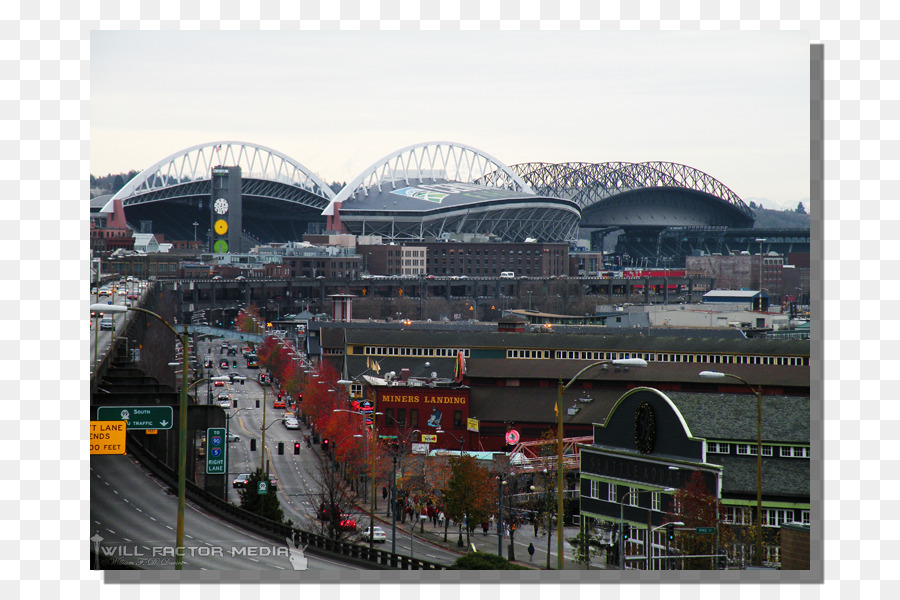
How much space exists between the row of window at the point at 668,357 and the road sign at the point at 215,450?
43.1m

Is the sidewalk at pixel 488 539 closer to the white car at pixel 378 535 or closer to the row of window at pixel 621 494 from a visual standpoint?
the white car at pixel 378 535

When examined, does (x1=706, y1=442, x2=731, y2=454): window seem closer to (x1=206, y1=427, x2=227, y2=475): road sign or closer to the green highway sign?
(x1=206, y1=427, x2=227, y2=475): road sign

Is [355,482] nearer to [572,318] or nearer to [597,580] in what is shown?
[597,580]

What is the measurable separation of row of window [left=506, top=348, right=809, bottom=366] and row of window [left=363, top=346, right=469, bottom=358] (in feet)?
13.8

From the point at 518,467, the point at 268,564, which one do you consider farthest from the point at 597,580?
the point at 518,467

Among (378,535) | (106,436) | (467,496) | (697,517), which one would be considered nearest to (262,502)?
(378,535)

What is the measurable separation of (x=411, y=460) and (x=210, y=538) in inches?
1246

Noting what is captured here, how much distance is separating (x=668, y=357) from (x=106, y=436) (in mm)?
59864

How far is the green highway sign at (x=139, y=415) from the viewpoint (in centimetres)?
3177

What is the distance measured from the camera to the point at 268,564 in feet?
97.8

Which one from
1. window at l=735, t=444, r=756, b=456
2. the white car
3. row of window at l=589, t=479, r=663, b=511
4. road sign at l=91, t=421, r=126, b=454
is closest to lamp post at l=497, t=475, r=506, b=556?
row of window at l=589, t=479, r=663, b=511

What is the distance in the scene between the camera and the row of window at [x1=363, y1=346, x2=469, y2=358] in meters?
91.4

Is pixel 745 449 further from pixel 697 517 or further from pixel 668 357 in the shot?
pixel 668 357

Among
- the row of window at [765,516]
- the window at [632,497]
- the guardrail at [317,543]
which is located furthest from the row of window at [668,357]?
the guardrail at [317,543]
